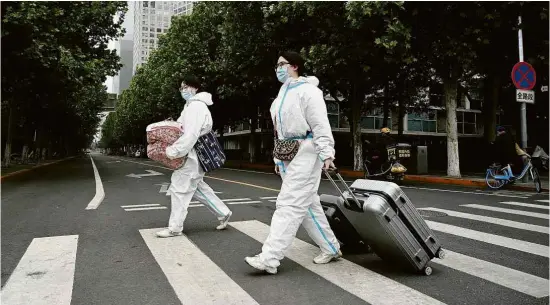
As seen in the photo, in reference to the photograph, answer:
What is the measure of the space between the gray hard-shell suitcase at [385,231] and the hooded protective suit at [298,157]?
0.30m

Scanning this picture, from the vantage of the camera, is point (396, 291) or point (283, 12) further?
point (283, 12)

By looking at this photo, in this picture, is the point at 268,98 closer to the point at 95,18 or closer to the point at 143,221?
the point at 95,18

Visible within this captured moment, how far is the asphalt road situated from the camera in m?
2.99

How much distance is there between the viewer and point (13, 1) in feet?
41.1

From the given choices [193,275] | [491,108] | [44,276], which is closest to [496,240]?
[193,275]

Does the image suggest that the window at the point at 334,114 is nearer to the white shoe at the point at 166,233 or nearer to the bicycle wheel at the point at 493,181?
the bicycle wheel at the point at 493,181

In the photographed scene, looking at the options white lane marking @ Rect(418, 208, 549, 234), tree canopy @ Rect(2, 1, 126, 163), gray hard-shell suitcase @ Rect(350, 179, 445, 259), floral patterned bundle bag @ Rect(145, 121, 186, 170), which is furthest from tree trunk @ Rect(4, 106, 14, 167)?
gray hard-shell suitcase @ Rect(350, 179, 445, 259)

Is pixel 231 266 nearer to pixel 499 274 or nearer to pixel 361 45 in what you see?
pixel 499 274

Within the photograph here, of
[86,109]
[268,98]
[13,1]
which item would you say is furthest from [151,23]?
[13,1]

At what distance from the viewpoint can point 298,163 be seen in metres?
3.50

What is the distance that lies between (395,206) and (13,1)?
44.8 ft

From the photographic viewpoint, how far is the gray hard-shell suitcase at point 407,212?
3.33 m

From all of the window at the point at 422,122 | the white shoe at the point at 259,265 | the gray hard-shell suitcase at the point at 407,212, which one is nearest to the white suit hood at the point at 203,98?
the white shoe at the point at 259,265

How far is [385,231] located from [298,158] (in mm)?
912
